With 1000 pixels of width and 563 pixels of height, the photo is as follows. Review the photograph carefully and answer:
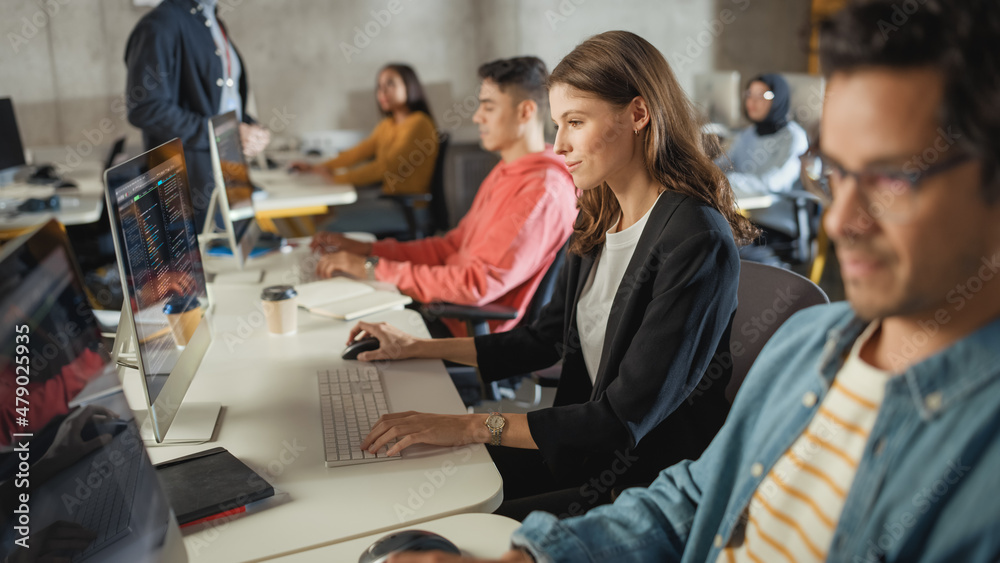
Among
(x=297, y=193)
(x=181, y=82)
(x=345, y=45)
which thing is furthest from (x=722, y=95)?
(x=181, y=82)

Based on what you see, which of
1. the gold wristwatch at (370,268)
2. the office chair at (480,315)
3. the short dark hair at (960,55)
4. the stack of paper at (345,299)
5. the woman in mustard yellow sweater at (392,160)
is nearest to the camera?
the short dark hair at (960,55)

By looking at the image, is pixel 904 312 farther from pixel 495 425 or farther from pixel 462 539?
pixel 495 425

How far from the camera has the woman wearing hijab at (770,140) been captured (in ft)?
13.1

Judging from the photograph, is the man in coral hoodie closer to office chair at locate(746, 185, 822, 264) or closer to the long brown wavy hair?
the long brown wavy hair

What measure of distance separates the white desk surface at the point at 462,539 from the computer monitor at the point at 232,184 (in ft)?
4.47

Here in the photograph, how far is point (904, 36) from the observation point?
2.05 ft

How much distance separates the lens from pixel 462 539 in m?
0.99

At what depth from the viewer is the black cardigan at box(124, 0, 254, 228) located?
315 centimetres

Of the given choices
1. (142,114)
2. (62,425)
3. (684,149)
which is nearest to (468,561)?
(62,425)

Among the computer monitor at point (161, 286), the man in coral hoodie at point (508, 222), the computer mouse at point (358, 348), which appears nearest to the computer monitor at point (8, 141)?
the man in coral hoodie at point (508, 222)

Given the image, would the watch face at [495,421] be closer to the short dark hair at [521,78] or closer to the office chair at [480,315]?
the office chair at [480,315]

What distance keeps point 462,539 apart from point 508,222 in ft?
4.37

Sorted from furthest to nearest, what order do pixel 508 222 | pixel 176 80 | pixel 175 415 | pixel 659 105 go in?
pixel 176 80, pixel 508 222, pixel 659 105, pixel 175 415

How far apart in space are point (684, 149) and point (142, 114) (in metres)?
2.54
